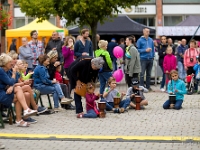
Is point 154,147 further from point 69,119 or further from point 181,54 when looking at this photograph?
point 181,54

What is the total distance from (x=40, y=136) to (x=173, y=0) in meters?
38.9

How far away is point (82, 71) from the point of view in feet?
44.1

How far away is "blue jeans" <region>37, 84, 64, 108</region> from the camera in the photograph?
1457cm

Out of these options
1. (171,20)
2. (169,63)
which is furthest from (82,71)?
(171,20)

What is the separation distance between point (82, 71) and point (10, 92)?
2.05 meters

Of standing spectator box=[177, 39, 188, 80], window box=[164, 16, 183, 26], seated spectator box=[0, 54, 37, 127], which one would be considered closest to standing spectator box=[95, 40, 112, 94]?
seated spectator box=[0, 54, 37, 127]

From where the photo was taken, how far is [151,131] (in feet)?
38.0

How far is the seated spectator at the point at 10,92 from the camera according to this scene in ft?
39.4

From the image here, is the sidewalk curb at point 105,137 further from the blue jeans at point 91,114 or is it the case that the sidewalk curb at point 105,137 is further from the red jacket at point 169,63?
the red jacket at point 169,63

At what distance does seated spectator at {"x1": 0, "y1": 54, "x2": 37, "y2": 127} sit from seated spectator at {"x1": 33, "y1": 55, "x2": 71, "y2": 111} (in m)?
1.97

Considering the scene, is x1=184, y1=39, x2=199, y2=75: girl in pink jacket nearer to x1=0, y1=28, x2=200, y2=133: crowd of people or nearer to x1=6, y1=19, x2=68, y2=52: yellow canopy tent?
x1=0, y1=28, x2=200, y2=133: crowd of people

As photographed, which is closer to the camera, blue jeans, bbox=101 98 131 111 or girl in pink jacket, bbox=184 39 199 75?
blue jeans, bbox=101 98 131 111

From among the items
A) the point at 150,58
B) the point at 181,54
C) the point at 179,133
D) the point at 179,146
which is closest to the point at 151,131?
the point at 179,133

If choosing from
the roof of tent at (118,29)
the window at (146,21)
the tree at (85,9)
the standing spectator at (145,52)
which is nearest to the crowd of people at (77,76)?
the standing spectator at (145,52)
